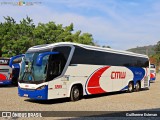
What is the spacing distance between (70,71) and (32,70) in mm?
2044

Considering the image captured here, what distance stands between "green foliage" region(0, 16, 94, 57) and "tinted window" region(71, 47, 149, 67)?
75.6ft

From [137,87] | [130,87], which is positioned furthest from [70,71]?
[137,87]

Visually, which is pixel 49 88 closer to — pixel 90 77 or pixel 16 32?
pixel 90 77

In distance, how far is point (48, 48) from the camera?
1371 cm

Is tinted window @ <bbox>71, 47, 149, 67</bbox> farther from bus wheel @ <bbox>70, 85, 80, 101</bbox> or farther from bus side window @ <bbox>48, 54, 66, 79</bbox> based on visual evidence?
bus wheel @ <bbox>70, 85, 80, 101</bbox>

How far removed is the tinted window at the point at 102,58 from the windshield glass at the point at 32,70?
196 cm

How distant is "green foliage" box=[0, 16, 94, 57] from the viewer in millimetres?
41094

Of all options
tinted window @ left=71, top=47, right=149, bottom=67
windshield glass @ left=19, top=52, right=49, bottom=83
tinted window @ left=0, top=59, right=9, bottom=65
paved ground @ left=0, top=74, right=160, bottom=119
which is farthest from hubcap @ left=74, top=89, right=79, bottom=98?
tinted window @ left=0, top=59, right=9, bottom=65

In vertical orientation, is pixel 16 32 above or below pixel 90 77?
above

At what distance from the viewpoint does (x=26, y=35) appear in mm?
43469

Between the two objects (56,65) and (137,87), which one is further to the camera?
(137,87)

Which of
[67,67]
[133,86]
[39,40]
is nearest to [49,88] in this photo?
[67,67]

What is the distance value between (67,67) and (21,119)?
16.8ft

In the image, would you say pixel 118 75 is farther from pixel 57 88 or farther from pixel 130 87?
pixel 57 88
